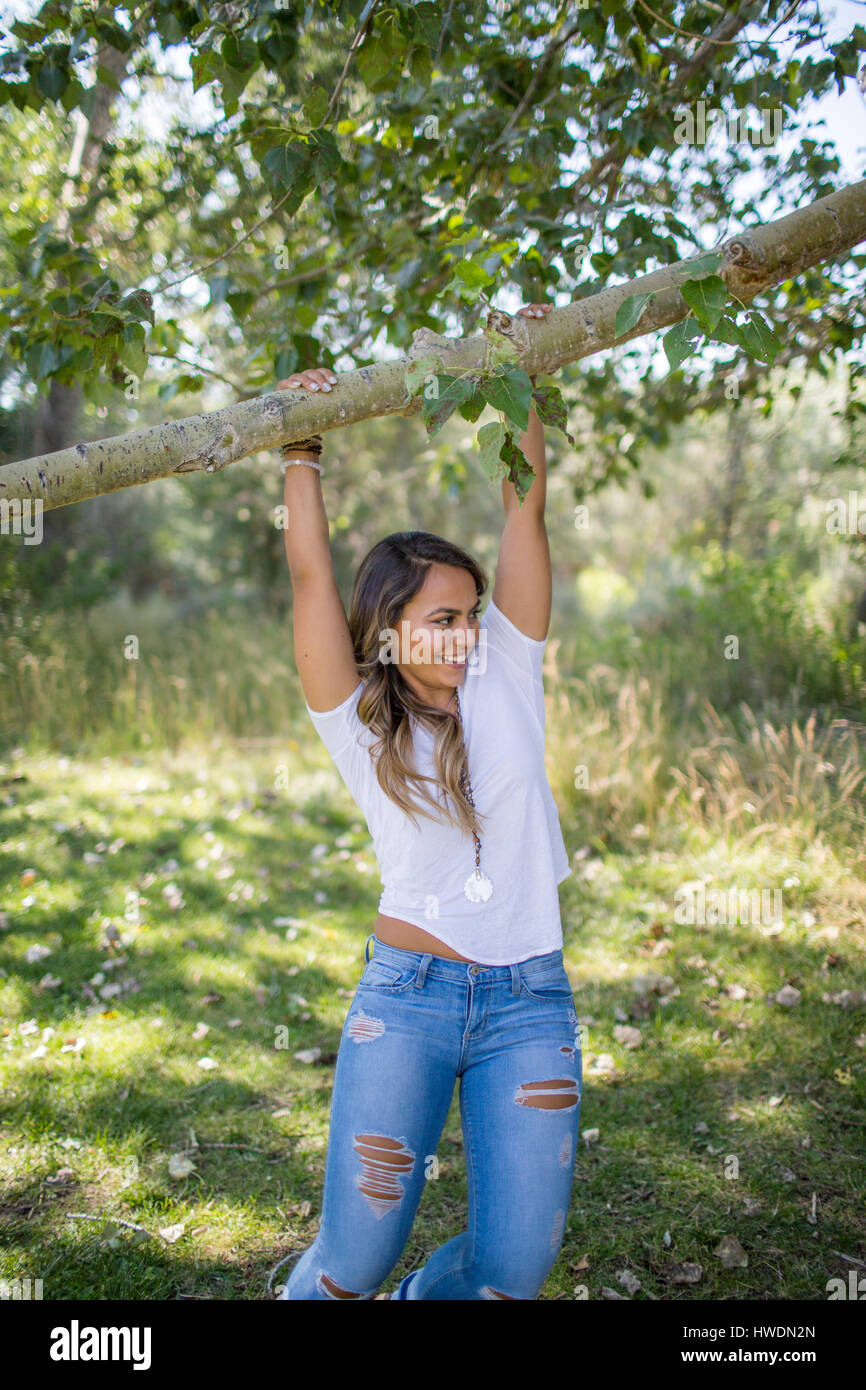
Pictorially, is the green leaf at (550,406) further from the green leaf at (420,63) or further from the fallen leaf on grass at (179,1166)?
the fallen leaf on grass at (179,1166)

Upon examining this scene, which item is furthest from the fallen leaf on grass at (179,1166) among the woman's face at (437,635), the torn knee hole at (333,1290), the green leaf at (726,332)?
the green leaf at (726,332)

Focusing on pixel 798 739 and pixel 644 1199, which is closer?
pixel 644 1199

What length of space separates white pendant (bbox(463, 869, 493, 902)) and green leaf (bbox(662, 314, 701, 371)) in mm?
1245

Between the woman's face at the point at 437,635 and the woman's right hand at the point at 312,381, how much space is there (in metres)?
0.57

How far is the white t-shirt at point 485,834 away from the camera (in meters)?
2.17

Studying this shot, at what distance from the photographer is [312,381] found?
2.10 meters

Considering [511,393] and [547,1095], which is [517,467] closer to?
[511,393]

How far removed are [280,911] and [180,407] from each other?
1027 cm

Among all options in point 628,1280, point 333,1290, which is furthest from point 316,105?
point 628,1280

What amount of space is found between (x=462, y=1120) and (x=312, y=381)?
5.73ft
